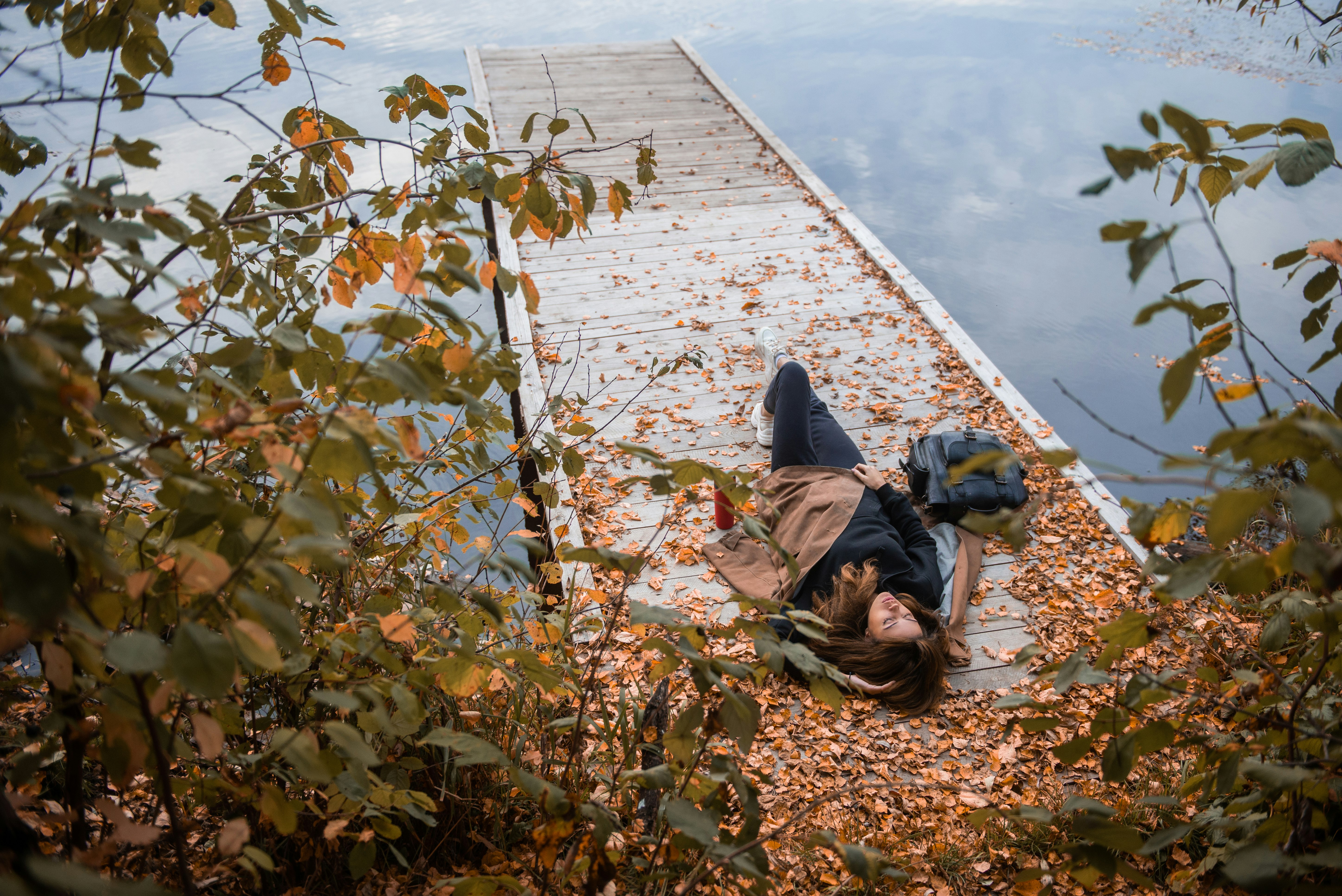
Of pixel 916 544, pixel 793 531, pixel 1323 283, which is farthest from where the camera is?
pixel 793 531

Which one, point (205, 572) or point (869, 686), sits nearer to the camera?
point (205, 572)

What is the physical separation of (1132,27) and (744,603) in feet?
47.2

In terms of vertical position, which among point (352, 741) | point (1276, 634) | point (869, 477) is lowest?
point (869, 477)

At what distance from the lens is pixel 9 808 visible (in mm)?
839

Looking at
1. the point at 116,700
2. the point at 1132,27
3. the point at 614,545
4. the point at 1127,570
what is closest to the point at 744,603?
the point at 116,700

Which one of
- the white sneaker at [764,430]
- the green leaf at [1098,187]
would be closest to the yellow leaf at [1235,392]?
the green leaf at [1098,187]

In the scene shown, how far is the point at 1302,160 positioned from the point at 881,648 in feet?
6.77

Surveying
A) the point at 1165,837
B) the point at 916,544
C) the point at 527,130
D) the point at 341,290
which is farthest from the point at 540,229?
the point at 916,544

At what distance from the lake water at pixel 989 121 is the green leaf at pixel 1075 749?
3.93m

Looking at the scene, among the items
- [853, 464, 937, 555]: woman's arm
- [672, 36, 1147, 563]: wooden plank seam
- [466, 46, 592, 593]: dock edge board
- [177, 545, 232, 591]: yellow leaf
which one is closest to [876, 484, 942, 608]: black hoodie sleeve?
[853, 464, 937, 555]: woman's arm

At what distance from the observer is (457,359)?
1040 millimetres

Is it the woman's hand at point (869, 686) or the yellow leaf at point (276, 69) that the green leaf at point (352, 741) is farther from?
the woman's hand at point (869, 686)

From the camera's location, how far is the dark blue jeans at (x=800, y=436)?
348 cm

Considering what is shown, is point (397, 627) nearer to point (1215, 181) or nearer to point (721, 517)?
point (1215, 181)
